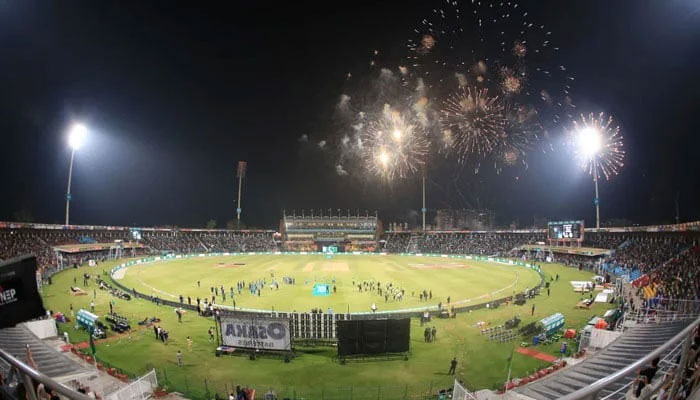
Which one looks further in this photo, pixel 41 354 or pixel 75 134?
pixel 75 134

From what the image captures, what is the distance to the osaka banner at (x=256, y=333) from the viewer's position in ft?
80.2

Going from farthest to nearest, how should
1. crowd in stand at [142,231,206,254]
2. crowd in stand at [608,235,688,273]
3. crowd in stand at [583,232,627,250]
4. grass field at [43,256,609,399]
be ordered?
crowd in stand at [142,231,206,254], crowd in stand at [583,232,627,250], crowd in stand at [608,235,688,273], grass field at [43,256,609,399]

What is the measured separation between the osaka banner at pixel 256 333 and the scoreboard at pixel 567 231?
61782mm

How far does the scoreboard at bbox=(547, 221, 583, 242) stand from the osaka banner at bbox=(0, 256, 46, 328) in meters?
76.6

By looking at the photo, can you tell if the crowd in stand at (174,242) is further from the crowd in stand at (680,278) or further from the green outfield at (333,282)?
the crowd in stand at (680,278)

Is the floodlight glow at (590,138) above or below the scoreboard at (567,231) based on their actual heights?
above

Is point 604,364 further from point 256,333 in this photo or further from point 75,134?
point 75,134

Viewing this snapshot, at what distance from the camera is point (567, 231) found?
2756 inches

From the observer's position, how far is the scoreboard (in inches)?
2694

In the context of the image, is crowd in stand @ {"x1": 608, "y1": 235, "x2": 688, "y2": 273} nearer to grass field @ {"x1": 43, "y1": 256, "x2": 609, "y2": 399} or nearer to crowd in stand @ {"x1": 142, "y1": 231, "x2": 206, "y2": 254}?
grass field @ {"x1": 43, "y1": 256, "x2": 609, "y2": 399}

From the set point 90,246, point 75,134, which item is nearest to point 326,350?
point 75,134

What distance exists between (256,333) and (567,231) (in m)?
63.6

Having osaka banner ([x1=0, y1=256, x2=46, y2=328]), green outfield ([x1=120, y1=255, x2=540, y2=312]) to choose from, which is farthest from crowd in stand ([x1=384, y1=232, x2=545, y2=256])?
osaka banner ([x1=0, y1=256, x2=46, y2=328])

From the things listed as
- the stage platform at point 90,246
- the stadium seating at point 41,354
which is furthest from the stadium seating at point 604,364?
the stage platform at point 90,246
